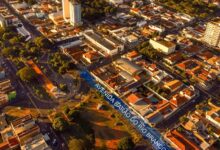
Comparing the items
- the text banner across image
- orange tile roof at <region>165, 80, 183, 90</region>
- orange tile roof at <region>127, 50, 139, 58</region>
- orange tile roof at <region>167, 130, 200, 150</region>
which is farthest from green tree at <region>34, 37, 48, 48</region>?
orange tile roof at <region>167, 130, 200, 150</region>

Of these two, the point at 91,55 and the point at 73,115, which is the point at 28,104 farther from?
the point at 91,55

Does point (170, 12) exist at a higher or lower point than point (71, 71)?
higher

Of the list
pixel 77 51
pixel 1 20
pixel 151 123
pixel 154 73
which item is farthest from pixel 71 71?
pixel 1 20

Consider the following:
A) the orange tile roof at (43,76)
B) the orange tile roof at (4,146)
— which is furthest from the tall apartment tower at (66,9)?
the orange tile roof at (4,146)

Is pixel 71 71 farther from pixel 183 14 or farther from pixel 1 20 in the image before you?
pixel 183 14

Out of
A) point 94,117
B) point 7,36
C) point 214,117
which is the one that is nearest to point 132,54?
point 94,117

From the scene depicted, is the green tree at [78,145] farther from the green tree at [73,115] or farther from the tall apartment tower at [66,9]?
the tall apartment tower at [66,9]
